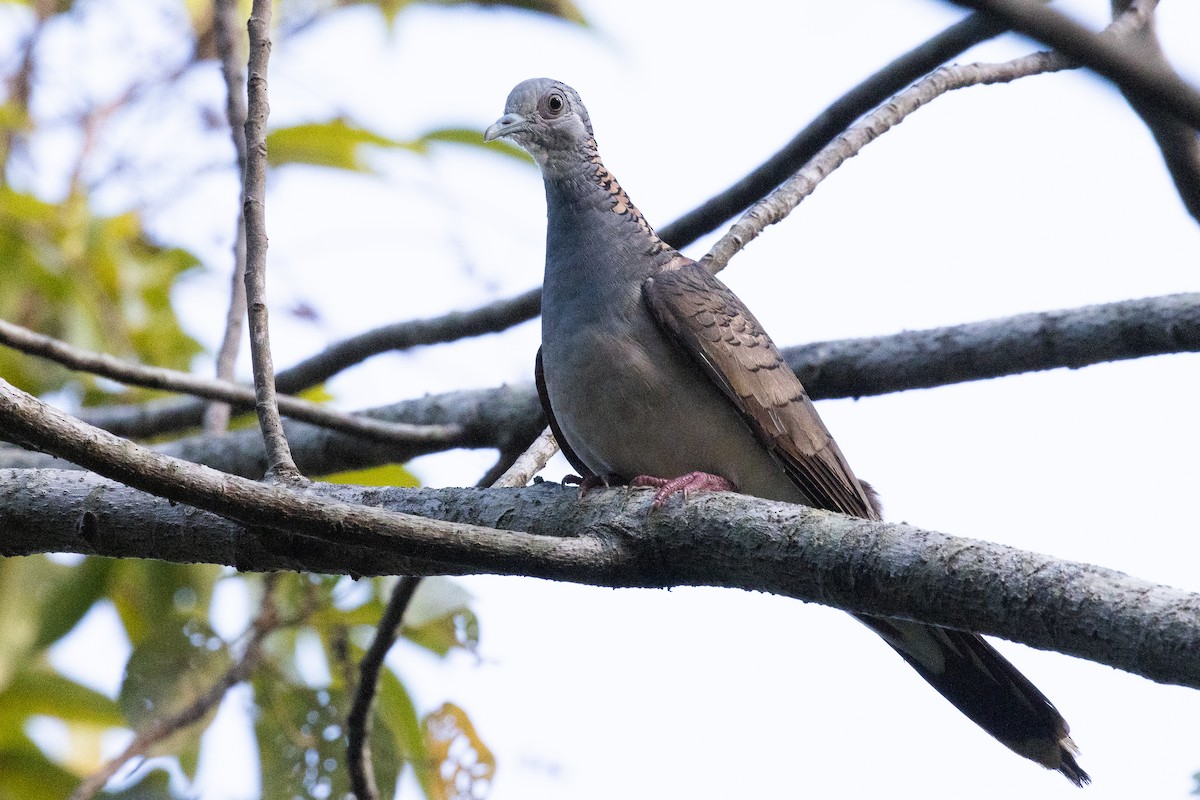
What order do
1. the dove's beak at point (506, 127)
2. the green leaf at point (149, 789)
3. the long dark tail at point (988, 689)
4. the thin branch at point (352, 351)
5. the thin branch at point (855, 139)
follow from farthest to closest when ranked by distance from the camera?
the thin branch at point (352, 351)
the dove's beak at point (506, 127)
the thin branch at point (855, 139)
the green leaf at point (149, 789)
the long dark tail at point (988, 689)

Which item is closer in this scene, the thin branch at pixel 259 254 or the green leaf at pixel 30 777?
the thin branch at pixel 259 254

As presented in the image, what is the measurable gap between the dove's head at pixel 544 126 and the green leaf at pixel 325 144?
5.56ft

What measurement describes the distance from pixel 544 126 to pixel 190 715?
2307 millimetres

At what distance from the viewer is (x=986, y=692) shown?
11.4 ft

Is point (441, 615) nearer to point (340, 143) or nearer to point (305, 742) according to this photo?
point (305, 742)

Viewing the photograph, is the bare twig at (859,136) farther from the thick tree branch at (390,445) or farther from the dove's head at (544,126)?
the thick tree branch at (390,445)

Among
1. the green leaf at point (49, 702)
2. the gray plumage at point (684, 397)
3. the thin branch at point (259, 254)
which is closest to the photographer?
the thin branch at point (259, 254)

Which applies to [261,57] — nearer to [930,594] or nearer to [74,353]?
[74,353]

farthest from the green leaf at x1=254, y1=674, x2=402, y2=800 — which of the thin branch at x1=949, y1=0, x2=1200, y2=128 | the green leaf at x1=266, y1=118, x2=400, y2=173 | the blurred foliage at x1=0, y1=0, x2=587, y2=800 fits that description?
the thin branch at x1=949, y1=0, x2=1200, y2=128

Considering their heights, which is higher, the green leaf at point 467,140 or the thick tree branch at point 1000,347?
the green leaf at point 467,140

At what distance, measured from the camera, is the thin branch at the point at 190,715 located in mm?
3883

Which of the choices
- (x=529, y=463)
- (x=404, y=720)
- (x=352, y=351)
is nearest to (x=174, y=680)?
(x=404, y=720)

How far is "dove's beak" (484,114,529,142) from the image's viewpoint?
14.4 feet

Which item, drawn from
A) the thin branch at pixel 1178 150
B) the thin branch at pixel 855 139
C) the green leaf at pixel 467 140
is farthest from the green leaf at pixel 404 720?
the thin branch at pixel 1178 150
